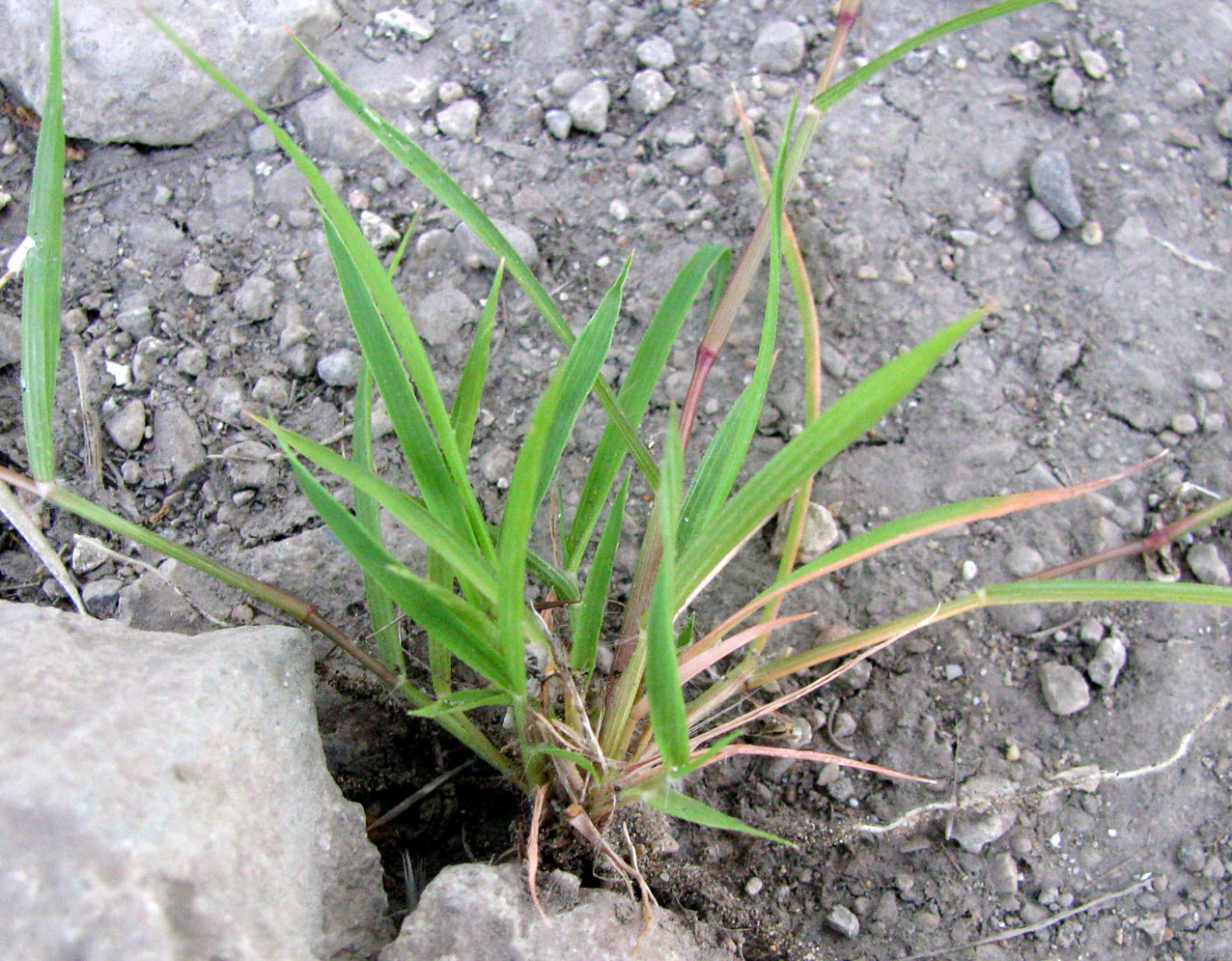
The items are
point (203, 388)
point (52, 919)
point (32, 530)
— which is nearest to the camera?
point (52, 919)

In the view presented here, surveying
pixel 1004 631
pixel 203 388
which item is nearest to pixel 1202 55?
pixel 1004 631

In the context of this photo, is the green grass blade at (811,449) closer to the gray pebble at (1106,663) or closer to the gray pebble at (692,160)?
the gray pebble at (1106,663)

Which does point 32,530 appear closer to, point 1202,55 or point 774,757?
point 774,757

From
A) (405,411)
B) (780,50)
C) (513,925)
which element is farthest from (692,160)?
(513,925)

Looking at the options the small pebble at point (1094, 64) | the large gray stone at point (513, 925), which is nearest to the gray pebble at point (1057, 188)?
the small pebble at point (1094, 64)

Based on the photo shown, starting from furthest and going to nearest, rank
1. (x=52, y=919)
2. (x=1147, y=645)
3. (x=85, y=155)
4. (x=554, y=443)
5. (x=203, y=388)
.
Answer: (x=85, y=155), (x=203, y=388), (x=1147, y=645), (x=554, y=443), (x=52, y=919)

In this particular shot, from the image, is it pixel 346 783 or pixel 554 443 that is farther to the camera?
pixel 346 783
